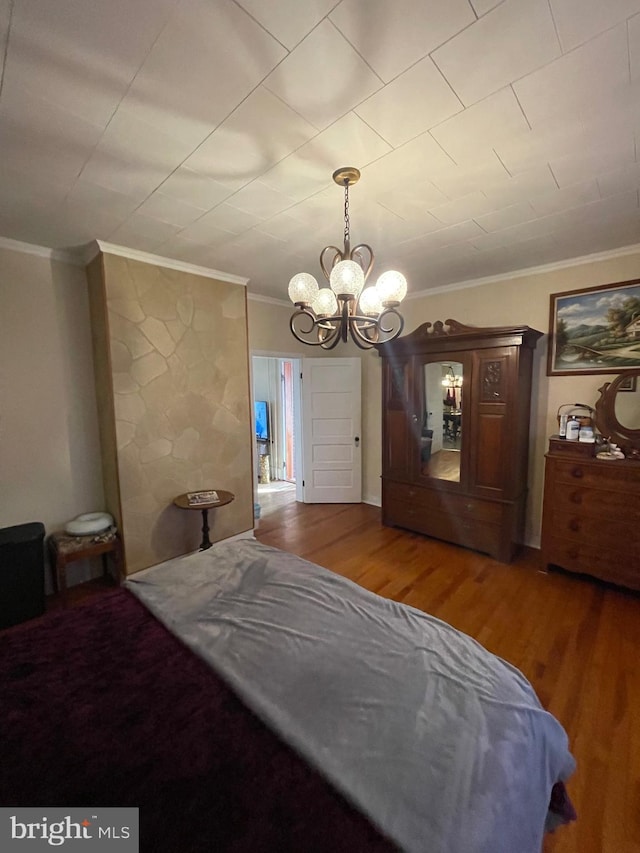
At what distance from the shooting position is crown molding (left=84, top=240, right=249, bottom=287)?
2.51 meters

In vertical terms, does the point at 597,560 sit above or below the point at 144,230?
below

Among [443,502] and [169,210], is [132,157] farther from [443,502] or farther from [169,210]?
[443,502]

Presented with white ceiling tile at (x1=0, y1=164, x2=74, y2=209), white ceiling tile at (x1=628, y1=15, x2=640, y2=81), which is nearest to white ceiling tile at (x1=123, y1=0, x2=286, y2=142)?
white ceiling tile at (x1=0, y1=164, x2=74, y2=209)

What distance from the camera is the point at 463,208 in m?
2.08

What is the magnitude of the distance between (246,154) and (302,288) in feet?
2.11

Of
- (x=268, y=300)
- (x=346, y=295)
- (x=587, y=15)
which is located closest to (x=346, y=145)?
(x=346, y=295)

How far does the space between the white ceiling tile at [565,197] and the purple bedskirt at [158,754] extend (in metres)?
2.77

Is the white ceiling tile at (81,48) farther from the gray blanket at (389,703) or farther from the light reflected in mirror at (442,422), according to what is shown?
the light reflected in mirror at (442,422)

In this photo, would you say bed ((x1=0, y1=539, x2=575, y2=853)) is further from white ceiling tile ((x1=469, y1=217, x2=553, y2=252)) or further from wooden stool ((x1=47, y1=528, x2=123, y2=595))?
white ceiling tile ((x1=469, y1=217, x2=553, y2=252))

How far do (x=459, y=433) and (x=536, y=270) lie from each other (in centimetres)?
163

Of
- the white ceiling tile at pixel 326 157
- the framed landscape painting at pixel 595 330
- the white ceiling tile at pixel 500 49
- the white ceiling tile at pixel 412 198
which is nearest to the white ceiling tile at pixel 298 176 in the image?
the white ceiling tile at pixel 326 157

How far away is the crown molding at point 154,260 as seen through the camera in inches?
98.9

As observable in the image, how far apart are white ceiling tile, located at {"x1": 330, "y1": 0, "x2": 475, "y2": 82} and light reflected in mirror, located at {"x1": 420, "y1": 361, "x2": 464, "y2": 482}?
2.41 meters

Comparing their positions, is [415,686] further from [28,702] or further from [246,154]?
[246,154]
